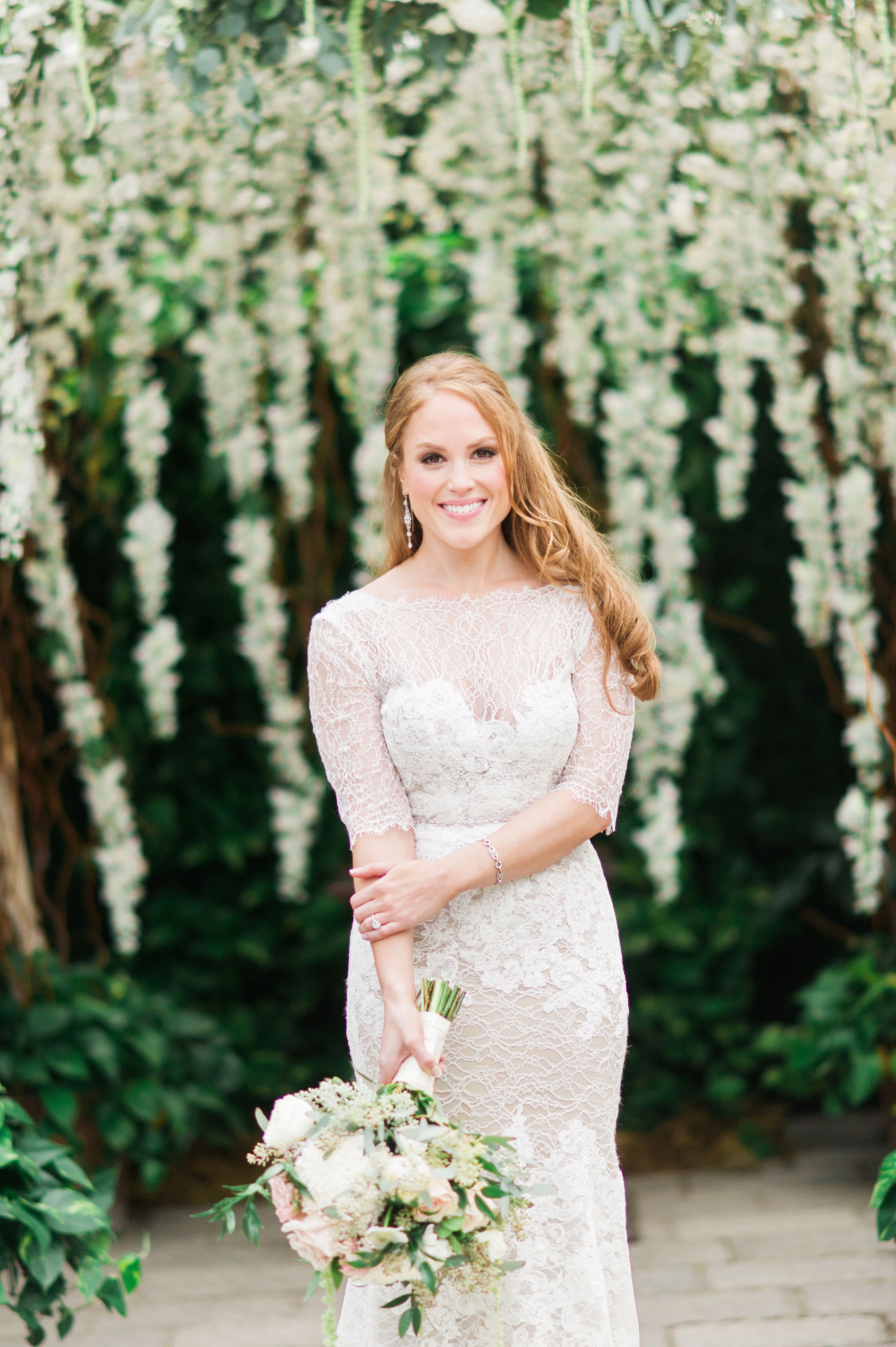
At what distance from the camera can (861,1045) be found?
353 cm

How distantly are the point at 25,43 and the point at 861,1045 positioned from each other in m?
2.91

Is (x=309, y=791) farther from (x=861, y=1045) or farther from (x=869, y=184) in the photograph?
(x=869, y=184)

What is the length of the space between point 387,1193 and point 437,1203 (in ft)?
0.19

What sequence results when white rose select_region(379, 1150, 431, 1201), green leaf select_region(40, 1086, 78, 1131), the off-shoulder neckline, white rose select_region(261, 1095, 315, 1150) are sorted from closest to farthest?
white rose select_region(379, 1150, 431, 1201) → white rose select_region(261, 1095, 315, 1150) → the off-shoulder neckline → green leaf select_region(40, 1086, 78, 1131)

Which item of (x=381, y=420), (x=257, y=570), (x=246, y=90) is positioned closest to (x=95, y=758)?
(x=257, y=570)

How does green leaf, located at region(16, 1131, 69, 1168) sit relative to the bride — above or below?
below

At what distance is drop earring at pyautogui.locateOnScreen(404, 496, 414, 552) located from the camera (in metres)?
2.14

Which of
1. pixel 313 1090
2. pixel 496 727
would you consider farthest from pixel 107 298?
pixel 313 1090

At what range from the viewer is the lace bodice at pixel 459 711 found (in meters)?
1.94

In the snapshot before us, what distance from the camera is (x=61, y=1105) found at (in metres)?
3.25

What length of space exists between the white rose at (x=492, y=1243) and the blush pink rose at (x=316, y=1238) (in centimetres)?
16

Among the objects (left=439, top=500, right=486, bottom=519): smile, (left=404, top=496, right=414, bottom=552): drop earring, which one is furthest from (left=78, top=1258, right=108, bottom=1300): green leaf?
(left=439, top=500, right=486, bottom=519): smile

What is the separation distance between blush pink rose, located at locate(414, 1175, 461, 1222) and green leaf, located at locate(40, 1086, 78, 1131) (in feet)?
6.23

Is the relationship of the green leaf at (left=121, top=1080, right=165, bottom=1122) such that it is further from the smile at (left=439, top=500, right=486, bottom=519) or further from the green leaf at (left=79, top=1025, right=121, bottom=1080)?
the smile at (left=439, top=500, right=486, bottom=519)
